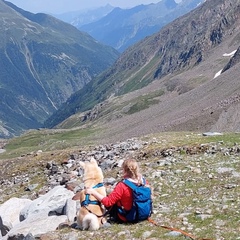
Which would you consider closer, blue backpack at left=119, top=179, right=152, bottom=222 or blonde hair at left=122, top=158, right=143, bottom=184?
blonde hair at left=122, top=158, right=143, bottom=184

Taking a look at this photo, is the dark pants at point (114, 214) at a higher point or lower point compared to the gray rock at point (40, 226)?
lower

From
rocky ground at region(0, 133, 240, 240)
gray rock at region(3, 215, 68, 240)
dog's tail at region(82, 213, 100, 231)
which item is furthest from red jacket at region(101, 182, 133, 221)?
gray rock at region(3, 215, 68, 240)

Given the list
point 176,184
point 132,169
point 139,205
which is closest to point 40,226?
point 139,205

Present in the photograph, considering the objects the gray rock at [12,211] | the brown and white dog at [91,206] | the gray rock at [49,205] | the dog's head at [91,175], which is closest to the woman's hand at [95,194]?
the brown and white dog at [91,206]

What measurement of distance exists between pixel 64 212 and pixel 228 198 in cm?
663

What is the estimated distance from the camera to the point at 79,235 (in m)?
13.9

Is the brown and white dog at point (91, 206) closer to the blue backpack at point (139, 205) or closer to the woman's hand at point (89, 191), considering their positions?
the woman's hand at point (89, 191)

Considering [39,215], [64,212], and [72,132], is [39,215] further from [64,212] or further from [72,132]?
[72,132]

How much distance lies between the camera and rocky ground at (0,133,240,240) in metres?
13.5

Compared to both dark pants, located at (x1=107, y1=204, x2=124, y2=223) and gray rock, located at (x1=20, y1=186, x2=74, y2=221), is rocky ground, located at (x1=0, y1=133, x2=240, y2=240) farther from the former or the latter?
gray rock, located at (x1=20, y1=186, x2=74, y2=221)

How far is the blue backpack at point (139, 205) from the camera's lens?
45.6 feet

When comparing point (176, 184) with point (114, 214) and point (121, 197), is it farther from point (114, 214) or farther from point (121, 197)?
point (121, 197)

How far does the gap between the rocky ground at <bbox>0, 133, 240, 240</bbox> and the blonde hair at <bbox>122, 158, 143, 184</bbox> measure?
1.68 metres

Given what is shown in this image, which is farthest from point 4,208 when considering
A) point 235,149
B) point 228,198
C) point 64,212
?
point 235,149
